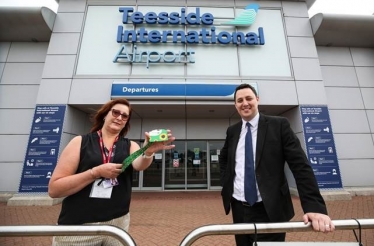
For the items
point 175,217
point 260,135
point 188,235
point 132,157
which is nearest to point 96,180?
point 132,157

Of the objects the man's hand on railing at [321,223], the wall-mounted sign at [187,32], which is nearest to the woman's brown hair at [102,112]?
the man's hand on railing at [321,223]

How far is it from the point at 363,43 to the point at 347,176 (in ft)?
19.6

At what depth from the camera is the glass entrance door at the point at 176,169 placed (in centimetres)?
875

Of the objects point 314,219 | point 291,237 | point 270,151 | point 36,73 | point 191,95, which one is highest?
point 36,73

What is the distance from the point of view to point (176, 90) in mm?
7117

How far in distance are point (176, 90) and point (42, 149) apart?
501 cm

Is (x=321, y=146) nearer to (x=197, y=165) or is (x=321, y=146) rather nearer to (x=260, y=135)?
(x=197, y=165)

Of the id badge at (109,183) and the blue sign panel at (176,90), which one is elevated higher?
the blue sign panel at (176,90)

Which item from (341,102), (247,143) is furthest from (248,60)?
(247,143)

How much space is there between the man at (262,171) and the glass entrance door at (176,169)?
23.6 feet

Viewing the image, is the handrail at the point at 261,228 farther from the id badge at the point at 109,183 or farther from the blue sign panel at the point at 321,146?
the blue sign panel at the point at 321,146

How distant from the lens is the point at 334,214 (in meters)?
4.97

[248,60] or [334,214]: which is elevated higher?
[248,60]

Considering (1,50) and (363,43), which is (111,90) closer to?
(1,50)
